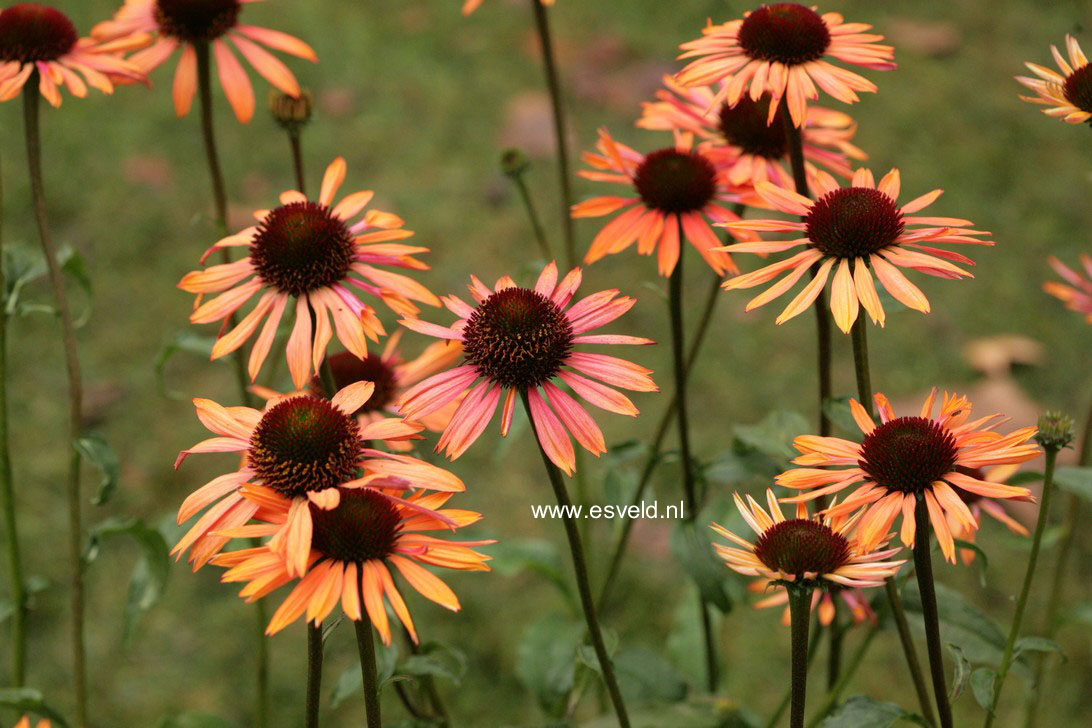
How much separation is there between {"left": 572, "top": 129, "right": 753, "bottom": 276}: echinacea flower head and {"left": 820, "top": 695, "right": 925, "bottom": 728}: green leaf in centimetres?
58

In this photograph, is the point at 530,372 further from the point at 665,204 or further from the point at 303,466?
the point at 665,204

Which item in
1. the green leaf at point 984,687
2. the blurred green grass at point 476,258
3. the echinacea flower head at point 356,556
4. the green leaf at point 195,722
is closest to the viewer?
the echinacea flower head at point 356,556

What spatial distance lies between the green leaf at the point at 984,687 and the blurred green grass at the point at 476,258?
1098 mm

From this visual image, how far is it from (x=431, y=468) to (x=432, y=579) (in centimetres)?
11

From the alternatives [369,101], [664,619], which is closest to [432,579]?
[664,619]

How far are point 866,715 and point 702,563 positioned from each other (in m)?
0.33

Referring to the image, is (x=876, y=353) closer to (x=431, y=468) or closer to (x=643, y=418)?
(x=643, y=418)

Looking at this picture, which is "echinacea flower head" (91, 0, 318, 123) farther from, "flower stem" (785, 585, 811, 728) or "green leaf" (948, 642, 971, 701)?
"green leaf" (948, 642, 971, 701)

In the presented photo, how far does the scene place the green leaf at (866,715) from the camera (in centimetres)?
115

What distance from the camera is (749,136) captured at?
1496mm

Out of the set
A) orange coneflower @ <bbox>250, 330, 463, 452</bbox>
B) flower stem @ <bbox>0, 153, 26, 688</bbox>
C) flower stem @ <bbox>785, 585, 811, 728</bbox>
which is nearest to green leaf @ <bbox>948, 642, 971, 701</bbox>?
flower stem @ <bbox>785, 585, 811, 728</bbox>

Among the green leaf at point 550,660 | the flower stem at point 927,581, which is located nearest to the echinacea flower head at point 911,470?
the flower stem at point 927,581

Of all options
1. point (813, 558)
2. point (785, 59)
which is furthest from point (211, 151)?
point (813, 558)

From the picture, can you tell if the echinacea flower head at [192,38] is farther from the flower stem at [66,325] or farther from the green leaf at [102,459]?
the green leaf at [102,459]
